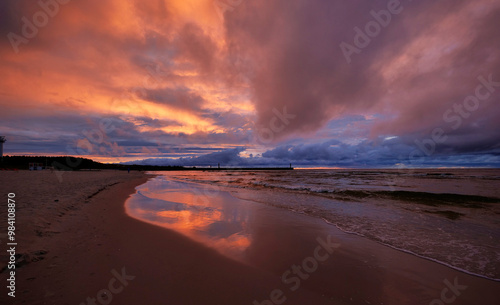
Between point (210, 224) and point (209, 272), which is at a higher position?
point (209, 272)

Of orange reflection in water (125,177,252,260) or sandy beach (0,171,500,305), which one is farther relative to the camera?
orange reflection in water (125,177,252,260)

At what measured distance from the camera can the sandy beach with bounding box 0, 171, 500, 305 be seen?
12.6 ft

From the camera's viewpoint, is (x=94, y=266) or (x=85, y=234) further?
(x=85, y=234)

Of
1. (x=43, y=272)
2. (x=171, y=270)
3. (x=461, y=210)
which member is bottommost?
(x=461, y=210)

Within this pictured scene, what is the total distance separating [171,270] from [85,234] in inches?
155

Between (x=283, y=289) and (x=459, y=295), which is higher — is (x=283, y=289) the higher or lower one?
the higher one

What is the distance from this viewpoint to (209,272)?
482cm

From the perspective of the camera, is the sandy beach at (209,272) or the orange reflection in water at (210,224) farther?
the orange reflection in water at (210,224)

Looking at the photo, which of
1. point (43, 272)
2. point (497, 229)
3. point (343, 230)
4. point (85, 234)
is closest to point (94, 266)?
point (43, 272)

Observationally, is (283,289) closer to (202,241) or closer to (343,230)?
(202,241)

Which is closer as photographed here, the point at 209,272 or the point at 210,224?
the point at 209,272

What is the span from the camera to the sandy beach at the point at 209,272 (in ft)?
12.6

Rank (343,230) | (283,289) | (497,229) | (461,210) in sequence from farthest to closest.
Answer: (461,210)
(497,229)
(343,230)
(283,289)

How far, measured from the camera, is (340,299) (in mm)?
3973
